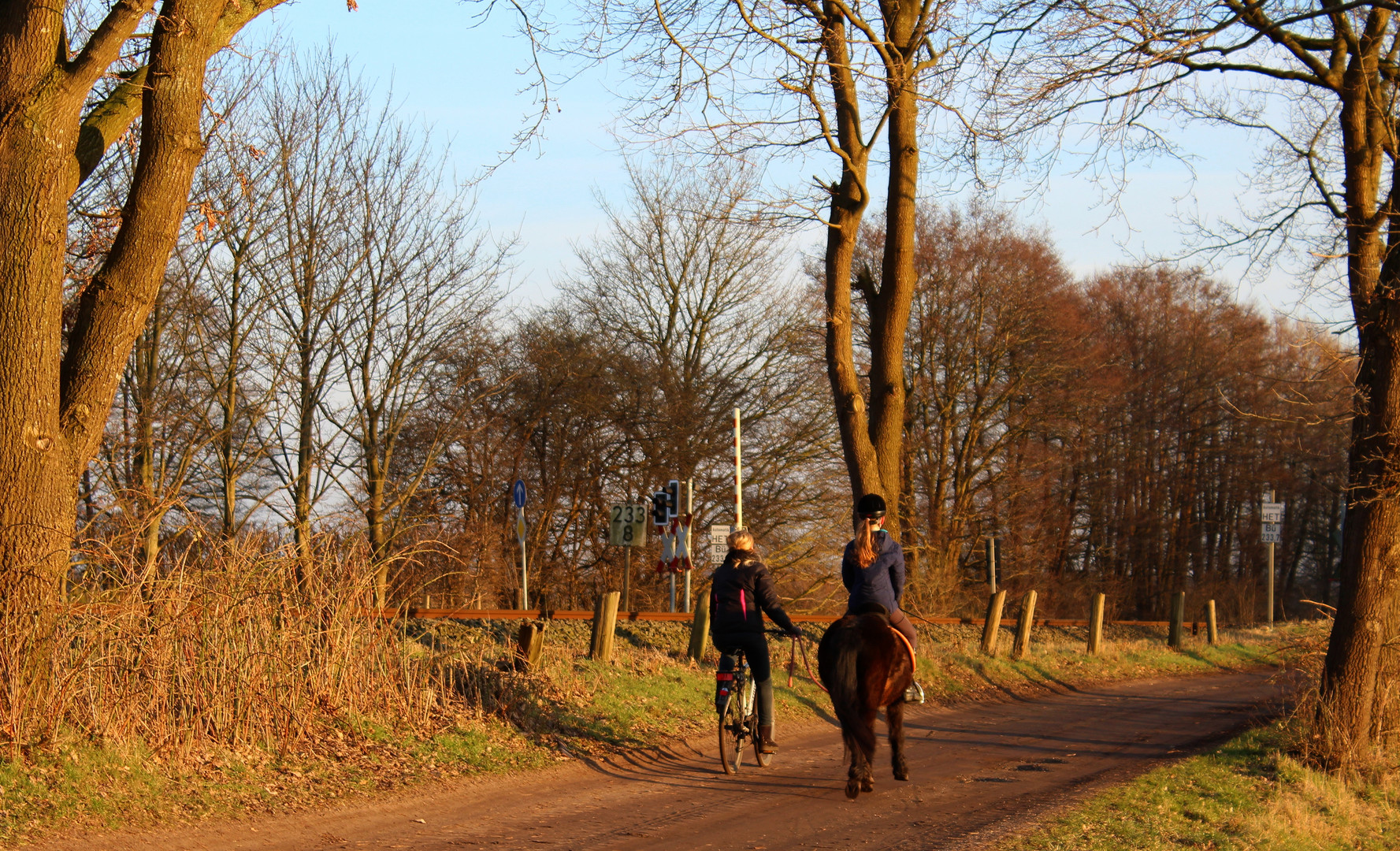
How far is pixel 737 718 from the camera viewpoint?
343 inches

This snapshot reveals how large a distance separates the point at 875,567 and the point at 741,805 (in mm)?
1896

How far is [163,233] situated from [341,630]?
3.19 m

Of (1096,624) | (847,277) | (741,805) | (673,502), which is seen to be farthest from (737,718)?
(673,502)

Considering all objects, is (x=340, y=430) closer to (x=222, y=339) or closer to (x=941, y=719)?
(x=222, y=339)

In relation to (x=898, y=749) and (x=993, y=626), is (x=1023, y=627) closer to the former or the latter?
(x=993, y=626)

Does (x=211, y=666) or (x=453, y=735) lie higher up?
(x=211, y=666)

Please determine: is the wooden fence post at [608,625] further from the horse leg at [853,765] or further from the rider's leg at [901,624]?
the horse leg at [853,765]

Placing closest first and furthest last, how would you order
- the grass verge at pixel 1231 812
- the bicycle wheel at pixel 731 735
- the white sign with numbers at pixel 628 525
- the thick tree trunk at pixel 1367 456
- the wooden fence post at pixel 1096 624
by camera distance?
1. the grass verge at pixel 1231 812
2. the bicycle wheel at pixel 731 735
3. the thick tree trunk at pixel 1367 456
4. the wooden fence post at pixel 1096 624
5. the white sign with numbers at pixel 628 525

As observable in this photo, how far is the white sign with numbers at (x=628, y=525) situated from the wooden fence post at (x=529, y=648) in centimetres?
1151

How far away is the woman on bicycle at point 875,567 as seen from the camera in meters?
8.05

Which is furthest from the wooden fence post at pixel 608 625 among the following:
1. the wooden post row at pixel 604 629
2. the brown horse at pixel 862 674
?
the brown horse at pixel 862 674

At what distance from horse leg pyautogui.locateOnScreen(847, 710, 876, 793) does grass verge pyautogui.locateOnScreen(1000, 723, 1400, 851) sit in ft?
3.80

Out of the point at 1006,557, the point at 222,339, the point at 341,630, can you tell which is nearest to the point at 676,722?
the point at 341,630

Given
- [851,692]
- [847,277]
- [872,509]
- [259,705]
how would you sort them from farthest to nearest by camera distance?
[847,277] → [872,509] → [259,705] → [851,692]
